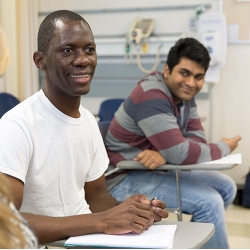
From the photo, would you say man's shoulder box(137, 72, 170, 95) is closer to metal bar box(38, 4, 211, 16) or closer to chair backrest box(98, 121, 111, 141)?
chair backrest box(98, 121, 111, 141)

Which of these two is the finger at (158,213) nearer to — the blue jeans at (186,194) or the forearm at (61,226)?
the forearm at (61,226)

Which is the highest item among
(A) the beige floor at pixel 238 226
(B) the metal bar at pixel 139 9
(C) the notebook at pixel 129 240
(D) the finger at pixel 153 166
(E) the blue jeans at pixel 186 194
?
(B) the metal bar at pixel 139 9

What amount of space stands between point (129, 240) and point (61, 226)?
0.62 feet

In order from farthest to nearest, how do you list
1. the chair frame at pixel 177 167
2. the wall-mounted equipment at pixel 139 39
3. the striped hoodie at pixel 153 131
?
the wall-mounted equipment at pixel 139 39, the striped hoodie at pixel 153 131, the chair frame at pixel 177 167

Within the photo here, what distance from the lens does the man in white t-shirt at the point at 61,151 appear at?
1.26 m

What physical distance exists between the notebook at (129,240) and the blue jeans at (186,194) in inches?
→ 37.8

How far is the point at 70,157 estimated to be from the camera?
146cm

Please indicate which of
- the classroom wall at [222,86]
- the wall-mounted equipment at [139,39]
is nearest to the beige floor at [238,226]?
the classroom wall at [222,86]

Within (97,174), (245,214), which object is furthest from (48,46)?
(245,214)

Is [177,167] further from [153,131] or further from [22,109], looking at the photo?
[22,109]

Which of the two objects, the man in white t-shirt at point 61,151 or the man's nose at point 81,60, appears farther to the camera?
the man's nose at point 81,60

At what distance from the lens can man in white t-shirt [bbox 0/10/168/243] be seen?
1.26 metres

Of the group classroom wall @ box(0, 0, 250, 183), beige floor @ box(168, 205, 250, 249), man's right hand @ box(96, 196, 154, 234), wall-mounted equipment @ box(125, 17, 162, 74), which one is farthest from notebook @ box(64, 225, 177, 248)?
wall-mounted equipment @ box(125, 17, 162, 74)

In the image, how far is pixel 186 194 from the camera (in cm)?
227
